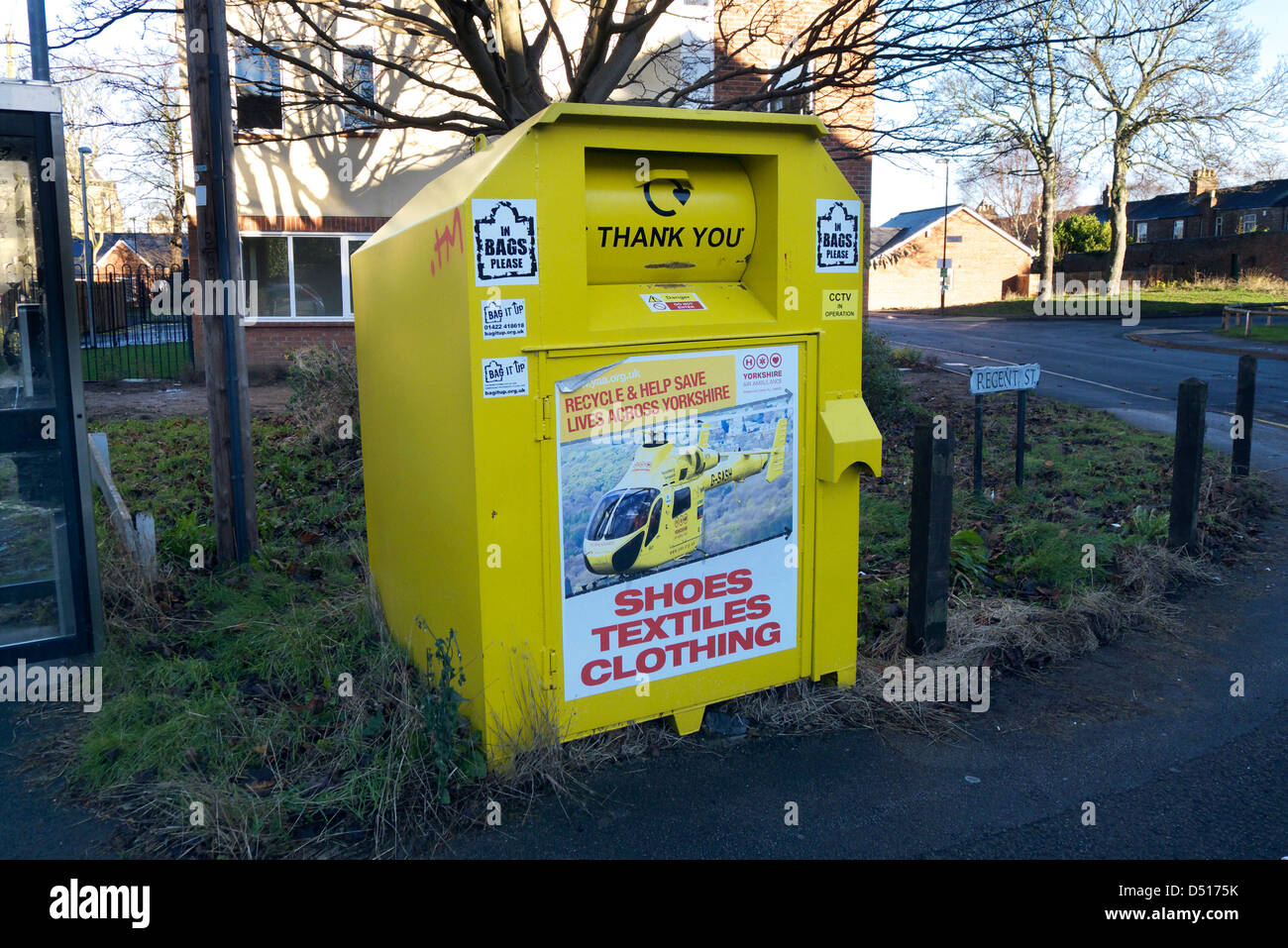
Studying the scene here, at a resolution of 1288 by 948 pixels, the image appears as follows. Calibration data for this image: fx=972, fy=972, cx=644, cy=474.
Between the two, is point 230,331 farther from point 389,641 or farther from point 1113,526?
point 1113,526

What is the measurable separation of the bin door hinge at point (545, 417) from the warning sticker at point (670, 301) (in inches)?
24.2

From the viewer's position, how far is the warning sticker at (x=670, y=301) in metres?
3.88

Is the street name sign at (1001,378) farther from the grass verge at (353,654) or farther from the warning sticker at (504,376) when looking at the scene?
the warning sticker at (504,376)

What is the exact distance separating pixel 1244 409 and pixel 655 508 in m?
6.40

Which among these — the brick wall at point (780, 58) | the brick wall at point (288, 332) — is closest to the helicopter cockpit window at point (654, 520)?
the brick wall at point (780, 58)

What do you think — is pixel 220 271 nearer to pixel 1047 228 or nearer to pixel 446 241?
pixel 446 241

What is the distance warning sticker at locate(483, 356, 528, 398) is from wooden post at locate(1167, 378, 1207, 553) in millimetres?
4555

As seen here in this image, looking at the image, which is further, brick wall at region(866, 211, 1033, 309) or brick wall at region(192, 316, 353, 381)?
brick wall at region(866, 211, 1033, 309)

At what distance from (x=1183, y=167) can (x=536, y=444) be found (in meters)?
38.1

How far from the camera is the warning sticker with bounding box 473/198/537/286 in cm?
339

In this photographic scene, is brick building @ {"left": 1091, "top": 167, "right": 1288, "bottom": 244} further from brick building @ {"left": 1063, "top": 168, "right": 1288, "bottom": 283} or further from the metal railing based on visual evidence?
the metal railing

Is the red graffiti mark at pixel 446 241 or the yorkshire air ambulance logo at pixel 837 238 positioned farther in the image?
the yorkshire air ambulance logo at pixel 837 238

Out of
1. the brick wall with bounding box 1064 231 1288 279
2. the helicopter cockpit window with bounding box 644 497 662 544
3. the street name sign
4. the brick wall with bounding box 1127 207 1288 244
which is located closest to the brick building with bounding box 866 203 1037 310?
the brick wall with bounding box 1064 231 1288 279
